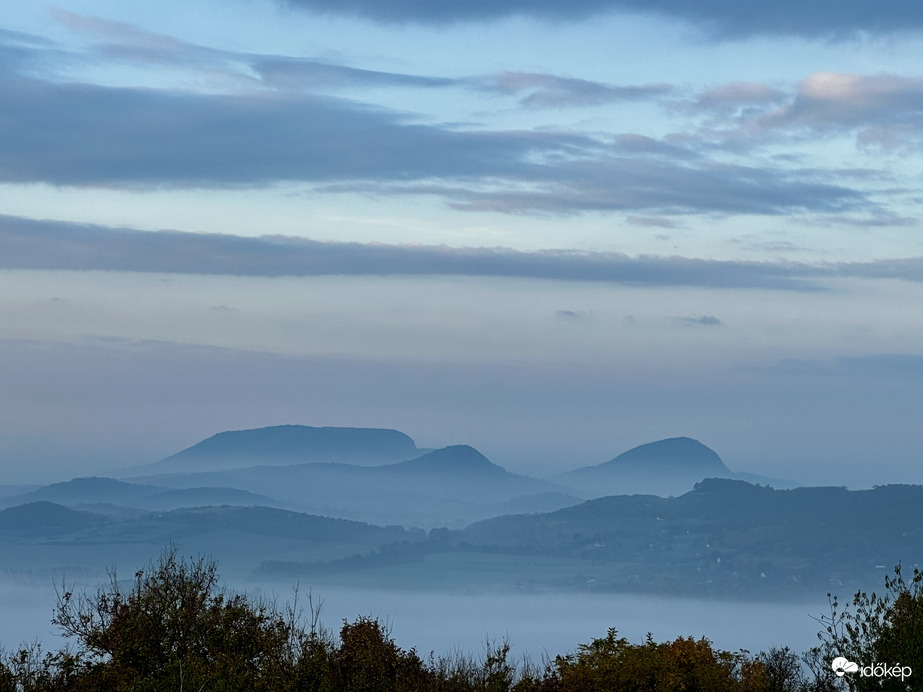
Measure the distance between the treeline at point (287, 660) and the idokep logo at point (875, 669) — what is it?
3.29ft

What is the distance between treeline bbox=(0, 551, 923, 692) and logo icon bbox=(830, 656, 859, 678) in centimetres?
64

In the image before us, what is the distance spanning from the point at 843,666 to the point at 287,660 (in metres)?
21.8

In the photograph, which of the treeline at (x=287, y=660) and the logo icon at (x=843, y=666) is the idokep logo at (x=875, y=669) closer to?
the logo icon at (x=843, y=666)

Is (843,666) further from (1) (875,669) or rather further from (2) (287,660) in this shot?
(2) (287,660)

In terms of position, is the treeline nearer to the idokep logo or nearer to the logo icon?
the logo icon

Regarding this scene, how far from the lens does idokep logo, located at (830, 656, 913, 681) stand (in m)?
27.7

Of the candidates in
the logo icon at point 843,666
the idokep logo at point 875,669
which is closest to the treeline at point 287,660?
the logo icon at point 843,666

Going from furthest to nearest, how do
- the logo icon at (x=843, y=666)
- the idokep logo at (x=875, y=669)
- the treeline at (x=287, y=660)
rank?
1. the treeline at (x=287, y=660)
2. the logo icon at (x=843, y=666)
3. the idokep logo at (x=875, y=669)

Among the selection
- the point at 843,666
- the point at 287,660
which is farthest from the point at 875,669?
the point at 287,660

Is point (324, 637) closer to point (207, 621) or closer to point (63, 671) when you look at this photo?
point (207, 621)

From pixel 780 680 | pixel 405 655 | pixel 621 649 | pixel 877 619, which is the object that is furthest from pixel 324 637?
pixel 877 619

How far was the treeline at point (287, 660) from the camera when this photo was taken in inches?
1446

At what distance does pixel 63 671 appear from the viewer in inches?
1687

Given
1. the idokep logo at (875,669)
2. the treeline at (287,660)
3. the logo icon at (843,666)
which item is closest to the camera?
the idokep logo at (875,669)
